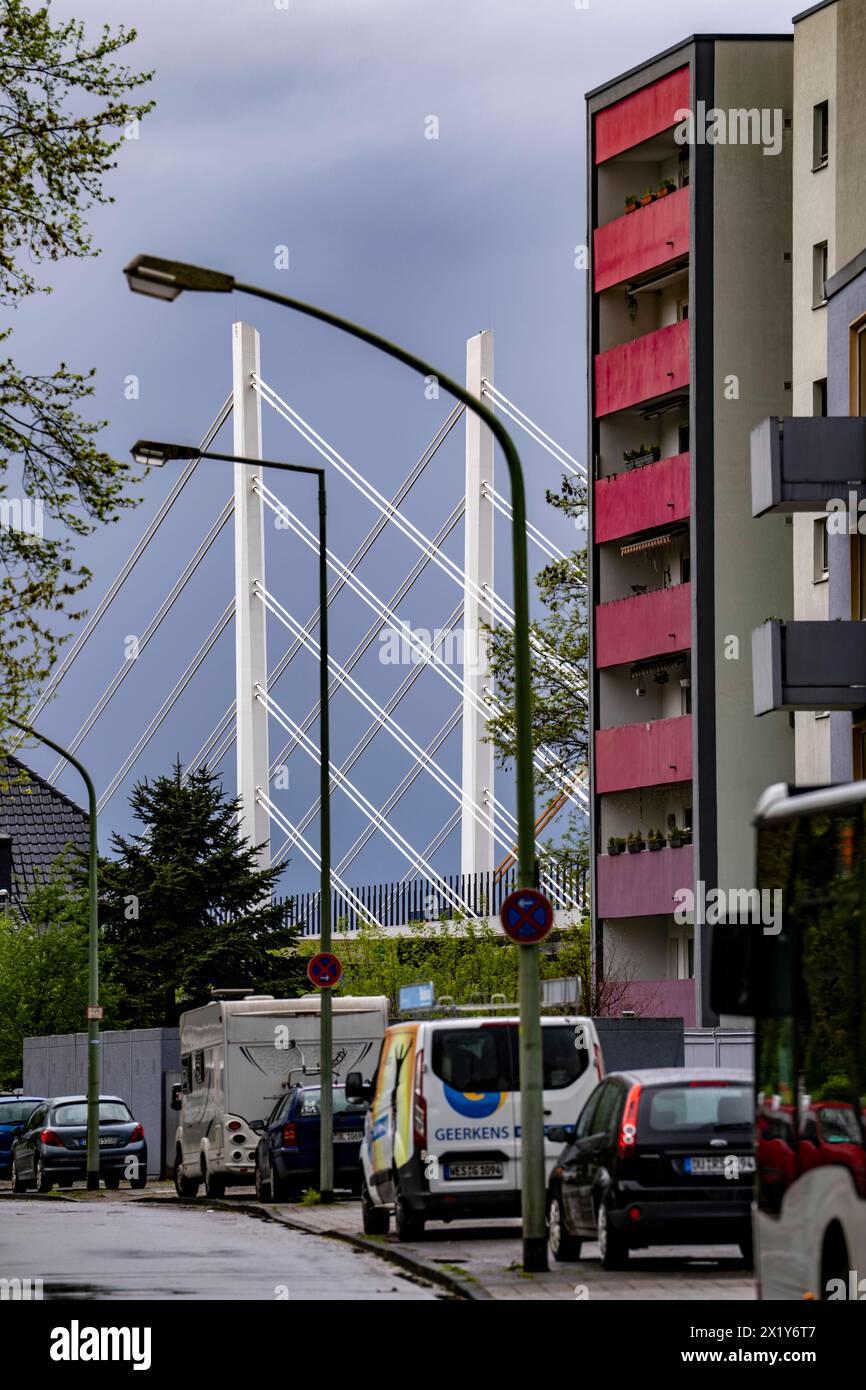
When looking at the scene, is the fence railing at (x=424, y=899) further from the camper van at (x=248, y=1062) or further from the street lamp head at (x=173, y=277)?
the street lamp head at (x=173, y=277)

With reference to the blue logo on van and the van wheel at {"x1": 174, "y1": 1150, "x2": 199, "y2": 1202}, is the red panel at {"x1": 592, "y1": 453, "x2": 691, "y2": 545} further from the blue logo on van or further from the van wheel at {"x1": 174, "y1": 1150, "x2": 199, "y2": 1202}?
the blue logo on van

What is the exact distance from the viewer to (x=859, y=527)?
3262cm

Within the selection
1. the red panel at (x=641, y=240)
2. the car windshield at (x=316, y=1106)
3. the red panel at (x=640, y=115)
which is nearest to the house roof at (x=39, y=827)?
the red panel at (x=641, y=240)

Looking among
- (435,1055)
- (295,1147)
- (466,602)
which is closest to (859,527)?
(295,1147)

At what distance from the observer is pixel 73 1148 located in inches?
1642

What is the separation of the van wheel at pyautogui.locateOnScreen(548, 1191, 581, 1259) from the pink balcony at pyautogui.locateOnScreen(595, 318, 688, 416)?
3774 cm

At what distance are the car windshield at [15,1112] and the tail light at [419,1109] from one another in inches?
1066

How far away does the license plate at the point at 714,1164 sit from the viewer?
18.0m

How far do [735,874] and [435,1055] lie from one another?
111 feet

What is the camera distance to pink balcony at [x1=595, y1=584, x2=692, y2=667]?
56.3 meters

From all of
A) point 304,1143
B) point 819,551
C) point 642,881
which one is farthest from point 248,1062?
point 642,881

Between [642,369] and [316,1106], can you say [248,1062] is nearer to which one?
[316,1106]

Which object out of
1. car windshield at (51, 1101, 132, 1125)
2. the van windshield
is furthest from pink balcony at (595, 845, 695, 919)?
the van windshield

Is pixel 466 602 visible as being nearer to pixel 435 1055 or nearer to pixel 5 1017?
pixel 5 1017
